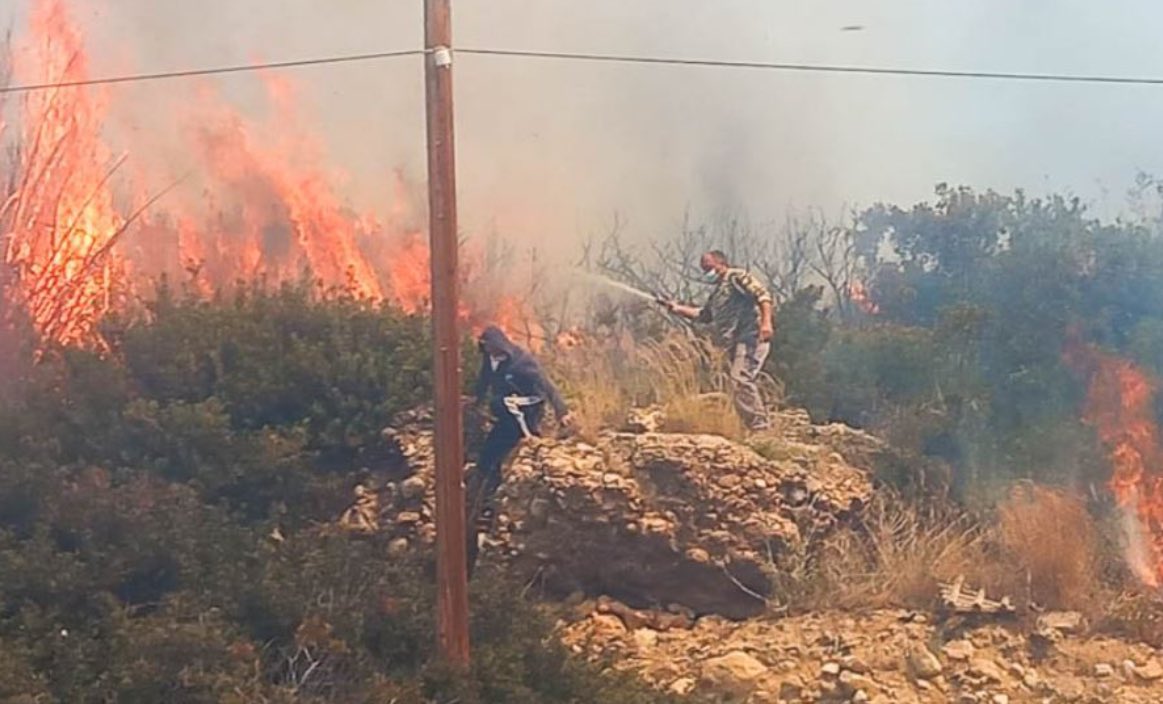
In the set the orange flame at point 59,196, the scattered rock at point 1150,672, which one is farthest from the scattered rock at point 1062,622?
the orange flame at point 59,196

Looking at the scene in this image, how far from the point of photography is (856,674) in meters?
9.68

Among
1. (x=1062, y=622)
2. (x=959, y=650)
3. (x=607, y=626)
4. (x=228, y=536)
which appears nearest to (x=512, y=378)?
(x=607, y=626)

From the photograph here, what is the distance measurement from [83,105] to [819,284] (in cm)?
888

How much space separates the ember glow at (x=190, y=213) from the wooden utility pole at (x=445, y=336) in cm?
458

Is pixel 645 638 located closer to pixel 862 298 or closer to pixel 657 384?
pixel 657 384

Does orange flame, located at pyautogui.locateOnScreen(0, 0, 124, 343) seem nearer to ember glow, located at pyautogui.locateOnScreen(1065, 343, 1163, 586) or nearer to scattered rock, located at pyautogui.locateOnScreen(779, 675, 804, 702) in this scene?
scattered rock, located at pyautogui.locateOnScreen(779, 675, 804, 702)

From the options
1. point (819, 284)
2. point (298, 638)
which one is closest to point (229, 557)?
point (298, 638)

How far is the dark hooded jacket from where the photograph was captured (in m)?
11.1

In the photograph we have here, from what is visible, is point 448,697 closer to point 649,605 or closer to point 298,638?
point 298,638

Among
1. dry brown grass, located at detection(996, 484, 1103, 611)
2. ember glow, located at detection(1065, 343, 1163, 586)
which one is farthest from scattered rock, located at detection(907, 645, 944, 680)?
ember glow, located at detection(1065, 343, 1163, 586)

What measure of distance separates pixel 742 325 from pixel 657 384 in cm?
96

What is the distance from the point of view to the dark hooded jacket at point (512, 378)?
1114 cm

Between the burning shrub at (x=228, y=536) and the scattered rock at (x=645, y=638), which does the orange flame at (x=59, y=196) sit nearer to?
the burning shrub at (x=228, y=536)

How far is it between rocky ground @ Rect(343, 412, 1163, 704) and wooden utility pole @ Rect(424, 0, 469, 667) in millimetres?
1447
